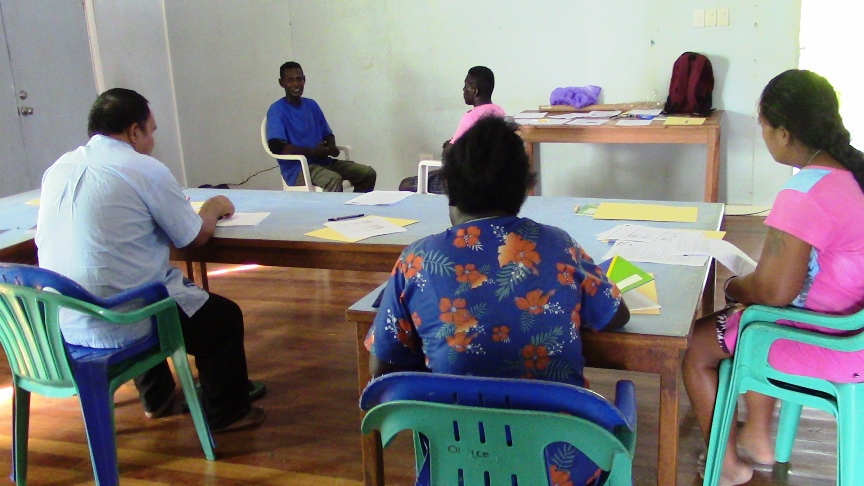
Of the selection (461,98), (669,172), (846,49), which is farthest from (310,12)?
(846,49)

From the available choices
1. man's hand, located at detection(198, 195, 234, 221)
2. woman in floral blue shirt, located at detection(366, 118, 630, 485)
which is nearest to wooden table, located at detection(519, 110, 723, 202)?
man's hand, located at detection(198, 195, 234, 221)

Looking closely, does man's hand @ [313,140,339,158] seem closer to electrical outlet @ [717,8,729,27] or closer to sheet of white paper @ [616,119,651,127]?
sheet of white paper @ [616,119,651,127]

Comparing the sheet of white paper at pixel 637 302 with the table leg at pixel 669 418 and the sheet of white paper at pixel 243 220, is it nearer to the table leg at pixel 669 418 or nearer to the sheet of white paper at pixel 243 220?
the table leg at pixel 669 418

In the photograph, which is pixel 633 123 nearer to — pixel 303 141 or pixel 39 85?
pixel 303 141

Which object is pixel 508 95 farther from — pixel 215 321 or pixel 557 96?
pixel 215 321

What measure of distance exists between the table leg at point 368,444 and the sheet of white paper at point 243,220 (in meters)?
0.92

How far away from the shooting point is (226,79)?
580 centimetres

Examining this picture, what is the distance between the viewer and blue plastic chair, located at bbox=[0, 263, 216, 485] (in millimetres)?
1883

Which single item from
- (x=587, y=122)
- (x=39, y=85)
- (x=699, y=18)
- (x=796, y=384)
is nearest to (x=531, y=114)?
(x=587, y=122)

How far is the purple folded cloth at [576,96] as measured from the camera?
4.86m

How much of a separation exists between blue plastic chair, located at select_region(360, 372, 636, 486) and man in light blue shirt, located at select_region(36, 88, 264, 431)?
3.93ft

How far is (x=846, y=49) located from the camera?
16.1 ft

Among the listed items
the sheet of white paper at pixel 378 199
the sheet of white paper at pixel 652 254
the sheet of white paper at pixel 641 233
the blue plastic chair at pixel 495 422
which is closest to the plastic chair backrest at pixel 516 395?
the blue plastic chair at pixel 495 422

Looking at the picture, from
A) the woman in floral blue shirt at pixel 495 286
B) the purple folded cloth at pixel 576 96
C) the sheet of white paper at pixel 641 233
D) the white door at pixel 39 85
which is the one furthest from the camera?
the purple folded cloth at pixel 576 96
